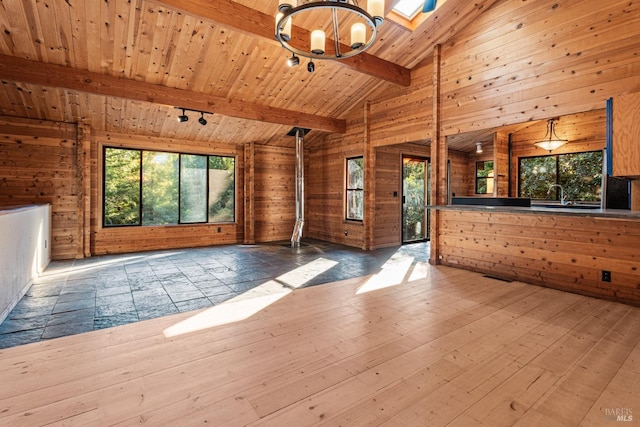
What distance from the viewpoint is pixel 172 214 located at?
7125 millimetres

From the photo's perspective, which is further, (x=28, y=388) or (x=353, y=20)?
(x=353, y=20)

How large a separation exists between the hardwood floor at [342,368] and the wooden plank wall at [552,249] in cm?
42

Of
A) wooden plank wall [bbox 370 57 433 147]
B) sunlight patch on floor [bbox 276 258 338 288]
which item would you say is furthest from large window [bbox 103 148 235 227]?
wooden plank wall [bbox 370 57 433 147]

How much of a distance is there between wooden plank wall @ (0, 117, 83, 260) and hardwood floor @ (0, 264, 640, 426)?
4.46 m

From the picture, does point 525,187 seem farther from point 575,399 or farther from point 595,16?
point 575,399

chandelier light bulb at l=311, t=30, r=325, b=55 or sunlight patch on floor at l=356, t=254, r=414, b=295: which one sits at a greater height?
chandelier light bulb at l=311, t=30, r=325, b=55

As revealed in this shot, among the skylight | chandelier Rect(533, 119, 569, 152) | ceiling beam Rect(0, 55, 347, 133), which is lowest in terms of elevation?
chandelier Rect(533, 119, 569, 152)

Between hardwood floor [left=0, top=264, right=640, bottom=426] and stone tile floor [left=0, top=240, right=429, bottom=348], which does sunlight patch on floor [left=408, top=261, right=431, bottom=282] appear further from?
hardwood floor [left=0, top=264, right=640, bottom=426]

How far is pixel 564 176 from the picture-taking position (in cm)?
723

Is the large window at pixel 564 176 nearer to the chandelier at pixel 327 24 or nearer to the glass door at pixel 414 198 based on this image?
the glass door at pixel 414 198

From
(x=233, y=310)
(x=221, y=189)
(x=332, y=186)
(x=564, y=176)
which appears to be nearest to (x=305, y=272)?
(x=233, y=310)

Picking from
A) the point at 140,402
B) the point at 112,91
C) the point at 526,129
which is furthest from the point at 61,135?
the point at 526,129

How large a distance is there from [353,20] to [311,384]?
189 inches

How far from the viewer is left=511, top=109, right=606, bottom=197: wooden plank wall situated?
6562 mm
